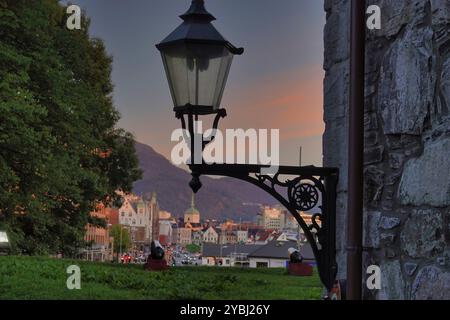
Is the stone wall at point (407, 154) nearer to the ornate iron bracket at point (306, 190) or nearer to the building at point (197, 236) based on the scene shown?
the ornate iron bracket at point (306, 190)

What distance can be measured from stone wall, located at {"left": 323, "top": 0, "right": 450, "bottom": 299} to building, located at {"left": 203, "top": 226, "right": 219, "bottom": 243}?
5.84 m

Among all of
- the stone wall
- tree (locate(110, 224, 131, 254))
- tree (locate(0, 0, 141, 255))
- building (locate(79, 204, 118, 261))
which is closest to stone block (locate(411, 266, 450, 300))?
the stone wall

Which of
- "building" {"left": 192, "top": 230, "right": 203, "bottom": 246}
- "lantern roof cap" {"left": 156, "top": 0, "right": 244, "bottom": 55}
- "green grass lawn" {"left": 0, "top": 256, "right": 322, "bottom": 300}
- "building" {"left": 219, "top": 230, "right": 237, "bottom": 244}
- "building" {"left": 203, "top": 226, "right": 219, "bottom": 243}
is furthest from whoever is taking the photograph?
"building" {"left": 219, "top": 230, "right": 237, "bottom": 244}

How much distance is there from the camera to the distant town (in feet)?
23.1

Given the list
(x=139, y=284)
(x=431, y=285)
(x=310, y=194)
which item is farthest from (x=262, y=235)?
(x=431, y=285)

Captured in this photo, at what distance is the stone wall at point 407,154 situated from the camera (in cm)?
246

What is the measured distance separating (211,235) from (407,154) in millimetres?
6541

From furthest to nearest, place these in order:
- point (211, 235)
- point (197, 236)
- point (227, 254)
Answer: point (227, 254) → point (211, 235) → point (197, 236)

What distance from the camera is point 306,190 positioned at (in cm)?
294

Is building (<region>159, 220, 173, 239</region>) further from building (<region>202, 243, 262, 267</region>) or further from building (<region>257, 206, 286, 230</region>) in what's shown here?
building (<region>257, 206, 286, 230</region>)

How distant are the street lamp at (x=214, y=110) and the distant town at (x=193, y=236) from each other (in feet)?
0.30

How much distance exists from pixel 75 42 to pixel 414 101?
15.4 meters

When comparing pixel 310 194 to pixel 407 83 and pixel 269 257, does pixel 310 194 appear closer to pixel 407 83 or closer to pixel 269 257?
pixel 407 83
